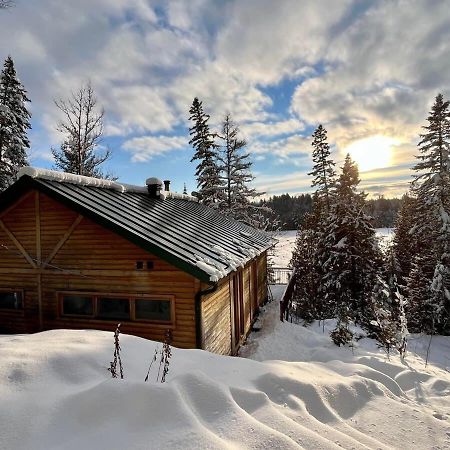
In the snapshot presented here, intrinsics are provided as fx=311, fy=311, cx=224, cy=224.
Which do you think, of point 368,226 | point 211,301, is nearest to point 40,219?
point 211,301

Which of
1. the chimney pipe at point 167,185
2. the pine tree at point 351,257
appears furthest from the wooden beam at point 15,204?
the pine tree at point 351,257

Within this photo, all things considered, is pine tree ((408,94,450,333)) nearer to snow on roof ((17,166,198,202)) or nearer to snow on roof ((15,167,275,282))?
snow on roof ((15,167,275,282))

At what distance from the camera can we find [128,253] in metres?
8.38

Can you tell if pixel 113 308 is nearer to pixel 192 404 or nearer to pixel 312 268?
pixel 192 404

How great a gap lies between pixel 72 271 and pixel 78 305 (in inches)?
39.3

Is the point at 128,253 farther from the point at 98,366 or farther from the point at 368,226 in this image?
the point at 368,226

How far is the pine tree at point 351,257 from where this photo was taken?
16781 millimetres

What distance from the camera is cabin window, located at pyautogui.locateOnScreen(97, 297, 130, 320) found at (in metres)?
8.52

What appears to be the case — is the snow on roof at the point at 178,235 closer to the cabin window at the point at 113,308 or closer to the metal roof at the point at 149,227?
the metal roof at the point at 149,227

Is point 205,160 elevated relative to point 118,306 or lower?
elevated

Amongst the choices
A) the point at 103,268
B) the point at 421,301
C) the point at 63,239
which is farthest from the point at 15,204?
the point at 421,301

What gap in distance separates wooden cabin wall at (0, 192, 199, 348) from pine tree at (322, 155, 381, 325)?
36.8 ft

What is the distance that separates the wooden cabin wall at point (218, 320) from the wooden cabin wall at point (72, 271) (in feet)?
1.38

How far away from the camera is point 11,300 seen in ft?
32.0
